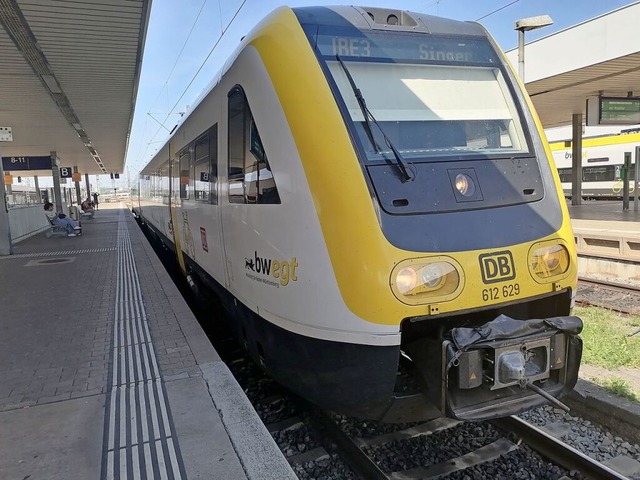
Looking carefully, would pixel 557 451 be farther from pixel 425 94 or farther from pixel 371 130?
pixel 425 94

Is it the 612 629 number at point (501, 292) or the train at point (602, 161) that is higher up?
the train at point (602, 161)

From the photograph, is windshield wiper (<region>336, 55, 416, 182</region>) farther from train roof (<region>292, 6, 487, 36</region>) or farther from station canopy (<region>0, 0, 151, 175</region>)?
station canopy (<region>0, 0, 151, 175</region>)

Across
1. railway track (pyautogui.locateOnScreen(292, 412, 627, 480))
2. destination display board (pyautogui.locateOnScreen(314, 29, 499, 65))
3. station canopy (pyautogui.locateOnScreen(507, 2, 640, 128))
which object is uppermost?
station canopy (pyautogui.locateOnScreen(507, 2, 640, 128))

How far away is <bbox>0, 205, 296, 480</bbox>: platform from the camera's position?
2.76m

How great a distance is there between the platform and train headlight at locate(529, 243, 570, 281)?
1830 millimetres

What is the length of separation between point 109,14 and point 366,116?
255 inches

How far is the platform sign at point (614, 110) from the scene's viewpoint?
554 inches

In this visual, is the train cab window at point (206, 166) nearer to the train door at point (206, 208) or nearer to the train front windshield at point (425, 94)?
the train door at point (206, 208)

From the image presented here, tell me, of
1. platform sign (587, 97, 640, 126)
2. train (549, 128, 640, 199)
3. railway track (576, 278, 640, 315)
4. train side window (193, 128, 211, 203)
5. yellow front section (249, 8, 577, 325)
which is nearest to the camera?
yellow front section (249, 8, 577, 325)

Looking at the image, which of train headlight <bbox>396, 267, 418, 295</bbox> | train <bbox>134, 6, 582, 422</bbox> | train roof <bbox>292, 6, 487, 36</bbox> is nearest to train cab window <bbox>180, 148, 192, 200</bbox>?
train <bbox>134, 6, 582, 422</bbox>

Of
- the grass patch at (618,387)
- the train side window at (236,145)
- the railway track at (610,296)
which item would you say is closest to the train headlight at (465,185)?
the train side window at (236,145)

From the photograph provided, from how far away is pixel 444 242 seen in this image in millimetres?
2756

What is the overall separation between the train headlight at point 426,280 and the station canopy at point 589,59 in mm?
10558

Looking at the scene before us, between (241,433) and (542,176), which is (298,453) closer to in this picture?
(241,433)
